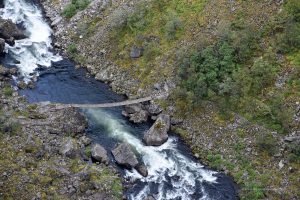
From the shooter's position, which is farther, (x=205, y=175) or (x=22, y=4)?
(x=22, y=4)

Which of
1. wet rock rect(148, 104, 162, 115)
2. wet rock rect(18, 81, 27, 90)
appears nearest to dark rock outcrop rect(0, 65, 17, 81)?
wet rock rect(18, 81, 27, 90)

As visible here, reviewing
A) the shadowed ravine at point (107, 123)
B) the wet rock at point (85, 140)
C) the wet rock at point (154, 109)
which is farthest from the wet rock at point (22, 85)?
the wet rock at point (154, 109)

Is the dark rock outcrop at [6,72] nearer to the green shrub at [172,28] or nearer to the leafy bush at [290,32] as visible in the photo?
the green shrub at [172,28]

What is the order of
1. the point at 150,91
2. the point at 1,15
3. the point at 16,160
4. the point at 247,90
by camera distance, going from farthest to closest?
the point at 1,15
the point at 150,91
the point at 247,90
the point at 16,160

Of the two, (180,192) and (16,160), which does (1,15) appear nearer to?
(16,160)

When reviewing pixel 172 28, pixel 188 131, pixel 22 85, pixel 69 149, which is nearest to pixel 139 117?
pixel 188 131

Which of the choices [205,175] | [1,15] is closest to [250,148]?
[205,175]
